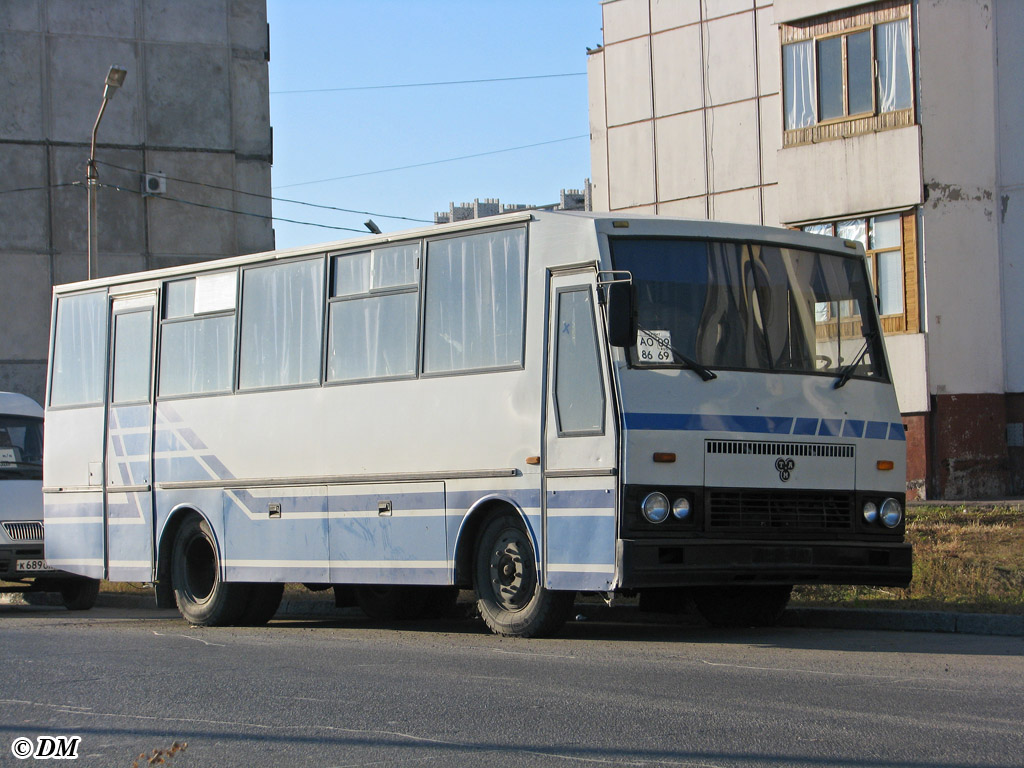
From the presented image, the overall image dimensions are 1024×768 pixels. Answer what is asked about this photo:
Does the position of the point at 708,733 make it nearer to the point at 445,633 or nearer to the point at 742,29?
the point at 445,633

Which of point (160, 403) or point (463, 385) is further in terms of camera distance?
point (160, 403)

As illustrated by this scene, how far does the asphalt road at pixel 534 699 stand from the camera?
21.6 feet

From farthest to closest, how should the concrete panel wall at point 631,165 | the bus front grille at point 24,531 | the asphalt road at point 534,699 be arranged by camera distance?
the concrete panel wall at point 631,165, the bus front grille at point 24,531, the asphalt road at point 534,699

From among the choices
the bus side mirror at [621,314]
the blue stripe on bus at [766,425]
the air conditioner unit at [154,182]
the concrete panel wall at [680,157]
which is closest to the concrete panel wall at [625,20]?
the concrete panel wall at [680,157]

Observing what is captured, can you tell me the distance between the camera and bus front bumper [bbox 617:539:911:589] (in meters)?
10.5

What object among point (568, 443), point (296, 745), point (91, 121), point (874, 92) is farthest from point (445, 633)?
point (91, 121)

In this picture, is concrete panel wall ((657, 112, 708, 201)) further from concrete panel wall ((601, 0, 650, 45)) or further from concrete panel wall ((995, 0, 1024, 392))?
concrete panel wall ((995, 0, 1024, 392))

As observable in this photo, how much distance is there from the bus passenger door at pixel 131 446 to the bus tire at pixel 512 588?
4.52 meters

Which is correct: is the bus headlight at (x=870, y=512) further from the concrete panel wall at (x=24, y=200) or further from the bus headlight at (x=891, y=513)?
the concrete panel wall at (x=24, y=200)

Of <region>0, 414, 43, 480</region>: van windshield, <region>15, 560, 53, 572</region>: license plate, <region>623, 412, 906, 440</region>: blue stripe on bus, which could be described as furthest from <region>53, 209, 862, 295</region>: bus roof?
<region>0, 414, 43, 480</region>: van windshield

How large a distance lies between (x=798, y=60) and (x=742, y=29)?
6.67m

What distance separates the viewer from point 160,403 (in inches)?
591

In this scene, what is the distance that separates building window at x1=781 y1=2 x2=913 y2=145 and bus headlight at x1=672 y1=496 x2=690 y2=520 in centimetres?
1709

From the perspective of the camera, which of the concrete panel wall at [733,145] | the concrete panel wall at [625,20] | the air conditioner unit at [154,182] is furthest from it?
the air conditioner unit at [154,182]
